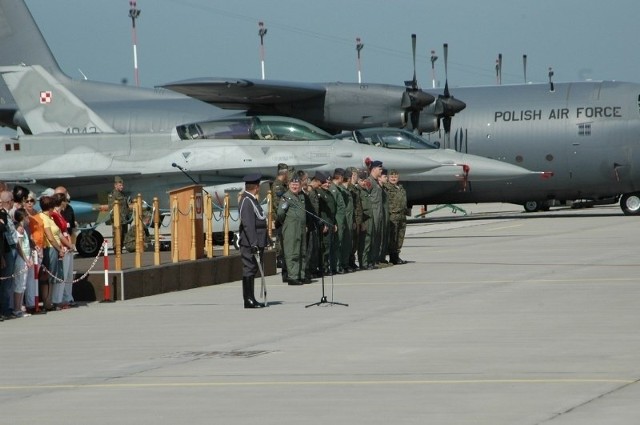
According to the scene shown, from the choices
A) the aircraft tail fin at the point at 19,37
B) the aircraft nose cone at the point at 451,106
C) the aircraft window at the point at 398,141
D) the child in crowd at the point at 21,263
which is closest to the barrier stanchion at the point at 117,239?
the child in crowd at the point at 21,263

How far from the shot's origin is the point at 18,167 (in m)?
29.5

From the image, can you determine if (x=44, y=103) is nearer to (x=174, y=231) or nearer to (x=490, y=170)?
(x=490, y=170)

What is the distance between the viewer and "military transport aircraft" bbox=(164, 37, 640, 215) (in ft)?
122

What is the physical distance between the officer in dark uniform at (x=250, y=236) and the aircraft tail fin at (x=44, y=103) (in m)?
15.7

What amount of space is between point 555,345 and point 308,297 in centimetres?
632

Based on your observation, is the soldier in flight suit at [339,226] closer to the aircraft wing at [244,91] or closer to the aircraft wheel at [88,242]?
the aircraft wheel at [88,242]

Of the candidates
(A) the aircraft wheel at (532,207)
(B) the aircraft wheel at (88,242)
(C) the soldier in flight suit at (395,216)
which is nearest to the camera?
(C) the soldier in flight suit at (395,216)

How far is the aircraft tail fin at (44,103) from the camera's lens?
31.9 meters

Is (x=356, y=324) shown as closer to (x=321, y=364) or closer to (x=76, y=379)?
(x=321, y=364)

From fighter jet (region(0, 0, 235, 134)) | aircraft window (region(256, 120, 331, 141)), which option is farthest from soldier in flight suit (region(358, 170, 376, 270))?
fighter jet (region(0, 0, 235, 134))

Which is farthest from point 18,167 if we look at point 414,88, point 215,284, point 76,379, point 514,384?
point 514,384

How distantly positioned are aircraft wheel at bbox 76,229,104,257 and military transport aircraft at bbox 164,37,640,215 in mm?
9932

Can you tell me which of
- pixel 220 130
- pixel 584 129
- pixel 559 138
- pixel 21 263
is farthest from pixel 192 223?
pixel 584 129

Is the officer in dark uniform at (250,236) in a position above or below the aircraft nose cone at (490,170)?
below
